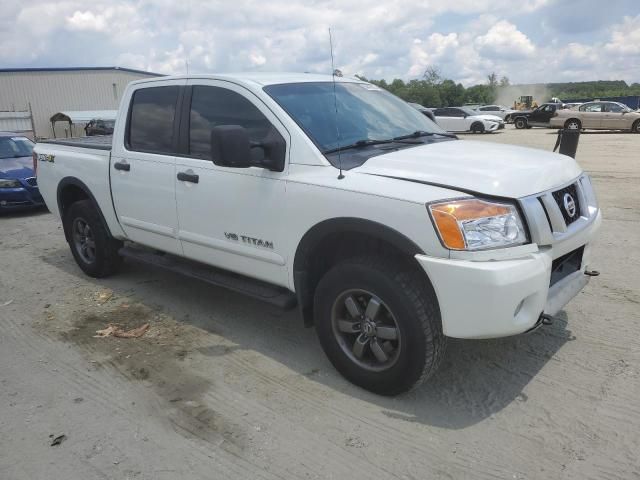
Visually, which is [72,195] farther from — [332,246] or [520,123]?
[520,123]

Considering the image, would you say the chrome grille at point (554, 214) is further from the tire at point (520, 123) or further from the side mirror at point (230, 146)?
the tire at point (520, 123)

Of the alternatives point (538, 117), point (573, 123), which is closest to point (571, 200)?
point (573, 123)

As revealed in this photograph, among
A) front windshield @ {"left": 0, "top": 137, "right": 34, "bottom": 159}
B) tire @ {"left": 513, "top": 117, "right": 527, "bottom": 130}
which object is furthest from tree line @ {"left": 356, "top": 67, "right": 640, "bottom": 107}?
front windshield @ {"left": 0, "top": 137, "right": 34, "bottom": 159}

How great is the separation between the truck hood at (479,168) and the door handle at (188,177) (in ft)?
4.55

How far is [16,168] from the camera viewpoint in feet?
33.0

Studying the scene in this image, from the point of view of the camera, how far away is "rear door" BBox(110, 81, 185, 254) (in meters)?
4.35

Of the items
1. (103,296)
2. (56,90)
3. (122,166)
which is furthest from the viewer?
(56,90)

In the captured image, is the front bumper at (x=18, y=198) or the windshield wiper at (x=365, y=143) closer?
the windshield wiper at (x=365, y=143)

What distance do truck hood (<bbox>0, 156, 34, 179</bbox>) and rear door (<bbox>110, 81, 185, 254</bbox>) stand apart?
6.08 m

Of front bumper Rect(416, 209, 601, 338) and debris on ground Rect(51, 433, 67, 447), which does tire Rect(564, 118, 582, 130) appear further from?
debris on ground Rect(51, 433, 67, 447)

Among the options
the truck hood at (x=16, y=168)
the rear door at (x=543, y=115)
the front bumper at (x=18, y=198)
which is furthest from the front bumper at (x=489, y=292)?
the rear door at (x=543, y=115)

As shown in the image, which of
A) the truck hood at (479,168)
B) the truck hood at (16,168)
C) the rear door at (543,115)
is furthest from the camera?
the rear door at (543,115)

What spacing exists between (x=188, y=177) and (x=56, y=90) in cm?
4484

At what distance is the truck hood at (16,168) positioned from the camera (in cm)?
980
